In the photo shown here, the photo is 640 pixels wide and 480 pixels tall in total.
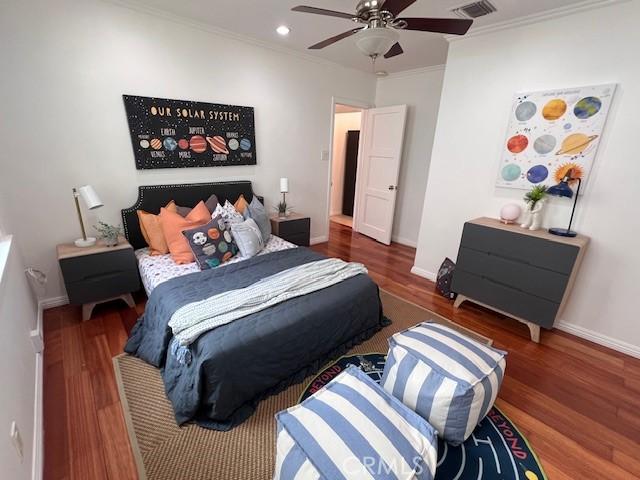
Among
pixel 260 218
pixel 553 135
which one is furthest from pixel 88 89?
pixel 553 135

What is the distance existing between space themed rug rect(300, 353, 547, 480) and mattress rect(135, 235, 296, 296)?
1966 mm

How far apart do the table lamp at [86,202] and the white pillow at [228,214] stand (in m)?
0.94

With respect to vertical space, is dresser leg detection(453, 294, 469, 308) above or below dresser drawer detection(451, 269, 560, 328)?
below

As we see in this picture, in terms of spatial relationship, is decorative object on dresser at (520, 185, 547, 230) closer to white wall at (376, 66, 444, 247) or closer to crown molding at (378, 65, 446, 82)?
white wall at (376, 66, 444, 247)

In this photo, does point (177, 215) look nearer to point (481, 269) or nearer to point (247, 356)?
point (247, 356)

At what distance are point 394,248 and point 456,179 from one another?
1.68m

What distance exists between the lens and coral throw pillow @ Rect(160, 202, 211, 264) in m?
2.49

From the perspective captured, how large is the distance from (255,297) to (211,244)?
2.82 ft

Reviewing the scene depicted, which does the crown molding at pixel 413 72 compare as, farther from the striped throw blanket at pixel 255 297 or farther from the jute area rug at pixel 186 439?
the jute area rug at pixel 186 439

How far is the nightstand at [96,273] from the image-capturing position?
2.25 m

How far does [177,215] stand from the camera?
8.68 feet

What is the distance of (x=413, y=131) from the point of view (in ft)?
13.8

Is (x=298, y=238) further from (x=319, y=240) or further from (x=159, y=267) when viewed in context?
(x=159, y=267)

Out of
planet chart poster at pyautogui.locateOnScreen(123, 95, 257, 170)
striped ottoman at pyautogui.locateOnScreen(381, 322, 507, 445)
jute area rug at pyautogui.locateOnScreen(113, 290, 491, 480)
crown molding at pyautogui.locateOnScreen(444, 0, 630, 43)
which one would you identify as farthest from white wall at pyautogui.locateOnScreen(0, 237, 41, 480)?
crown molding at pyautogui.locateOnScreen(444, 0, 630, 43)
